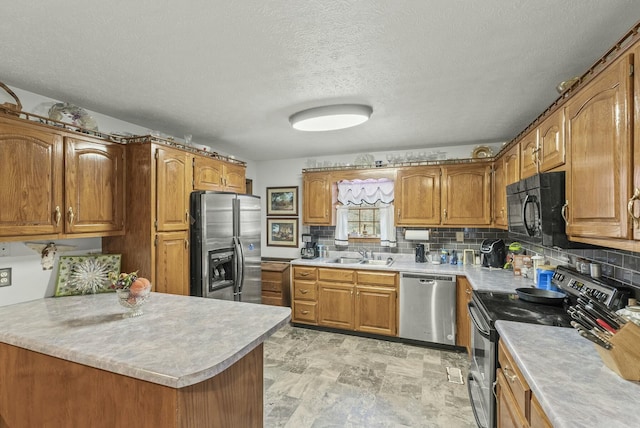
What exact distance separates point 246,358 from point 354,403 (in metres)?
1.28

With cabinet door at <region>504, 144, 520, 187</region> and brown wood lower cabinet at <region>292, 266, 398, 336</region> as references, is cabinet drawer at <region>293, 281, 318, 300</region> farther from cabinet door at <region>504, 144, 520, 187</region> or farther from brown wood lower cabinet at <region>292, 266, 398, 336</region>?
cabinet door at <region>504, 144, 520, 187</region>

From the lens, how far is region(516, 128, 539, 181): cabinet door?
2.01 meters

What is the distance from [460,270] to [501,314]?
60.9 inches

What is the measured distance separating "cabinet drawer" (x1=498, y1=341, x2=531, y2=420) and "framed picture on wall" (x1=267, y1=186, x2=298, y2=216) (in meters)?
3.36

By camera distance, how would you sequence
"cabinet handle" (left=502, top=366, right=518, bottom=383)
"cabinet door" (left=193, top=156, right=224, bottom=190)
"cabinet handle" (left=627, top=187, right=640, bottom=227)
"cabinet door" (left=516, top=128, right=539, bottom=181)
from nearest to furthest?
"cabinet handle" (left=627, top=187, right=640, bottom=227) → "cabinet handle" (left=502, top=366, right=518, bottom=383) → "cabinet door" (left=516, top=128, right=539, bottom=181) → "cabinet door" (left=193, top=156, right=224, bottom=190)

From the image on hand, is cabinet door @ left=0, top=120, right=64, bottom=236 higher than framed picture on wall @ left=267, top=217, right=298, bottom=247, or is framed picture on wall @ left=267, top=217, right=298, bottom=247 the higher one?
cabinet door @ left=0, top=120, right=64, bottom=236

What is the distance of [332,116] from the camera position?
2312 mm

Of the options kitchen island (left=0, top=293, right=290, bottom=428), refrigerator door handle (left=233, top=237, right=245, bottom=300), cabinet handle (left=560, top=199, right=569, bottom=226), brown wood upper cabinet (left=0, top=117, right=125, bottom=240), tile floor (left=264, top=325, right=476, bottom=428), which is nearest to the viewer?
kitchen island (left=0, top=293, right=290, bottom=428)

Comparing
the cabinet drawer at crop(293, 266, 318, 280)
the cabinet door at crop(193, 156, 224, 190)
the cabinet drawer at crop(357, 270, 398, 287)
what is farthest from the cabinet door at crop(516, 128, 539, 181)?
the cabinet door at crop(193, 156, 224, 190)

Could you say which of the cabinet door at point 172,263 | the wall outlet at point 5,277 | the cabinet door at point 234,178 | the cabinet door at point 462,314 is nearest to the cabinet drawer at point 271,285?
the cabinet door at point 234,178

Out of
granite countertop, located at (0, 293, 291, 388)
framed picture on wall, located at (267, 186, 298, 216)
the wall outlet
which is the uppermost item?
framed picture on wall, located at (267, 186, 298, 216)

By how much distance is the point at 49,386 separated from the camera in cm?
140

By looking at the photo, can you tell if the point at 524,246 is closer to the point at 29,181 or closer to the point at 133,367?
the point at 133,367

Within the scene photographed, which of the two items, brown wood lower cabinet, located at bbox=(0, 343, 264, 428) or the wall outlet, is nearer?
brown wood lower cabinet, located at bbox=(0, 343, 264, 428)
